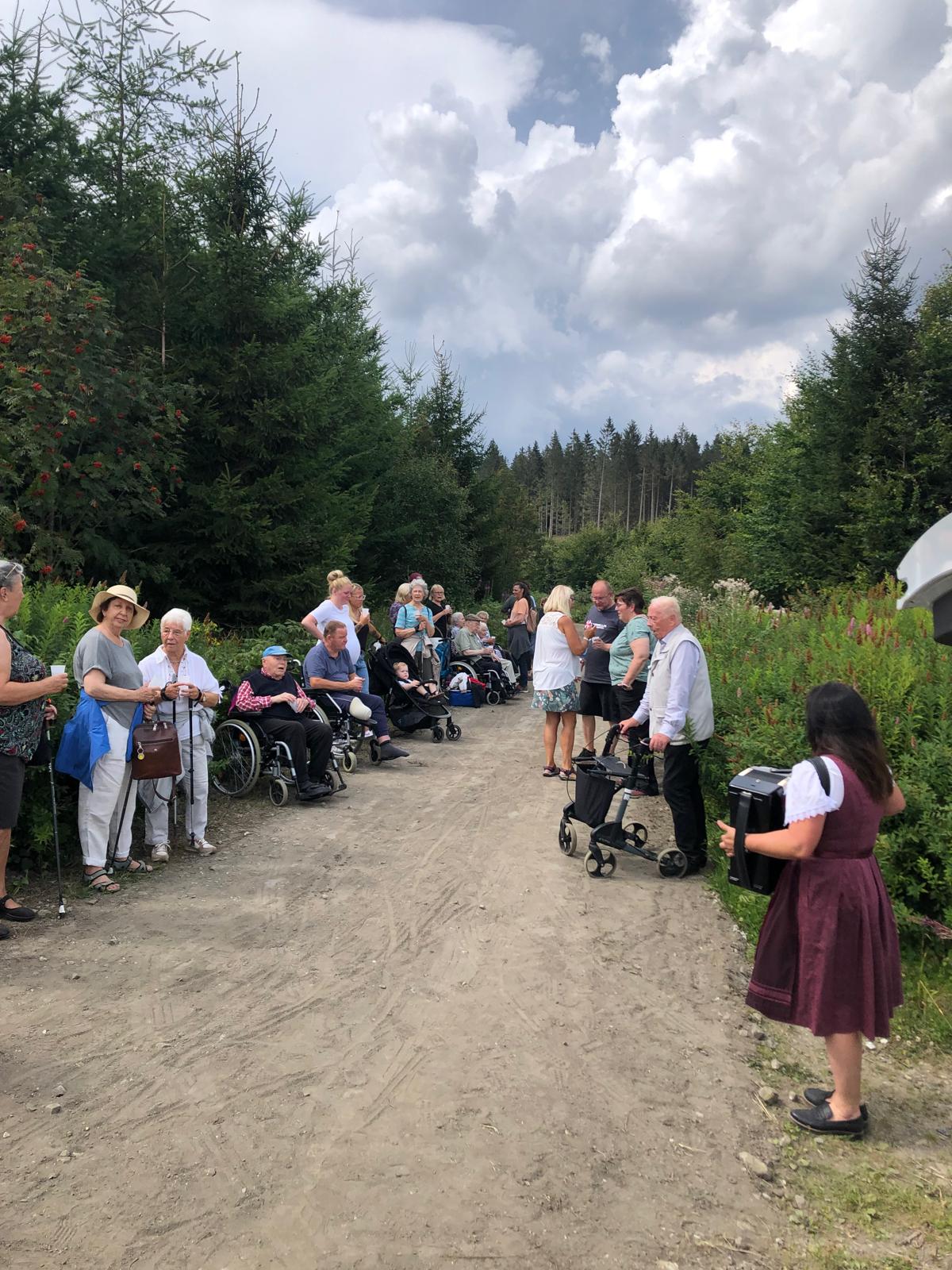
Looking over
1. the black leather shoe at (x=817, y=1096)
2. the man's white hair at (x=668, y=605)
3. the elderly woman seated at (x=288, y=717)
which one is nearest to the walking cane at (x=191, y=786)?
the elderly woman seated at (x=288, y=717)

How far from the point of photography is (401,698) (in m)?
10.6

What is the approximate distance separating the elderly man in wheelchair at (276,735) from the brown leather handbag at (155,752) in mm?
1563

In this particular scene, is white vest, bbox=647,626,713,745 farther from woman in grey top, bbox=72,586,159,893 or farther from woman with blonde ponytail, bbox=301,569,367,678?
woman with blonde ponytail, bbox=301,569,367,678

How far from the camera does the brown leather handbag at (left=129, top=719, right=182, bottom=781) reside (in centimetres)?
568

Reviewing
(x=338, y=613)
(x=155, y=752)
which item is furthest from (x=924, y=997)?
(x=338, y=613)

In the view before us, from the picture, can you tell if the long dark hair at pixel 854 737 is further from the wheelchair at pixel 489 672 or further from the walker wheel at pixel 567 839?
the wheelchair at pixel 489 672

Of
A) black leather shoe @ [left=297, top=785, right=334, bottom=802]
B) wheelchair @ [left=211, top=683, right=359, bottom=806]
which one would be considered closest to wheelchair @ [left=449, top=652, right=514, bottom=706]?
wheelchair @ [left=211, top=683, right=359, bottom=806]

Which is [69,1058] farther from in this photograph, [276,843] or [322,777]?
[322,777]

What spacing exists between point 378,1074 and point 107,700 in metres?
3.19

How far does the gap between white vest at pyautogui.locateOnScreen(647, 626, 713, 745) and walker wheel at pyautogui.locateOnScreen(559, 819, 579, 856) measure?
1022mm

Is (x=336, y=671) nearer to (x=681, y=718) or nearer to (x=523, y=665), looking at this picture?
(x=681, y=718)

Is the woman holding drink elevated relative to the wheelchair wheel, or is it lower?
elevated

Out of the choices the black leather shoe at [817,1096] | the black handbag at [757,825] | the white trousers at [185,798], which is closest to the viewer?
the black handbag at [757,825]

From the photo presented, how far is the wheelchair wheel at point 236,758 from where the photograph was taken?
7465 mm
